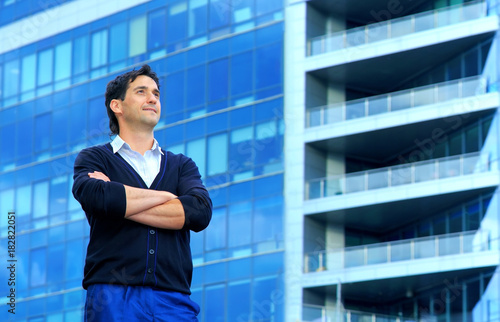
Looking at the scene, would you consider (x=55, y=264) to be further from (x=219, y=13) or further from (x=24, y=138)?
(x=219, y=13)

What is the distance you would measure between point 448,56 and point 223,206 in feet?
30.9

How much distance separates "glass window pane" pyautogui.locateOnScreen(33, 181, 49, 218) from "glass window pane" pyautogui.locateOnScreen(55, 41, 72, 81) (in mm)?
4441

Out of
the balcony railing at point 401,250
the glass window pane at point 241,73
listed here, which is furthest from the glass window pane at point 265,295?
the glass window pane at point 241,73

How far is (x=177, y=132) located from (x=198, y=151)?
161 cm

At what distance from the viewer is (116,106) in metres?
6.93

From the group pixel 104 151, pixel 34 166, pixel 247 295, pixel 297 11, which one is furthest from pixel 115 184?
pixel 34 166

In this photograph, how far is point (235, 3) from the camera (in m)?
42.8

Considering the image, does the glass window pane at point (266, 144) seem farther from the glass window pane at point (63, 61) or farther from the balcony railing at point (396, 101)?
the glass window pane at point (63, 61)

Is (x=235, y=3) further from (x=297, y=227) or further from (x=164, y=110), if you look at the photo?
(x=297, y=227)

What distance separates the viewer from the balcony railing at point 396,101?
129ft

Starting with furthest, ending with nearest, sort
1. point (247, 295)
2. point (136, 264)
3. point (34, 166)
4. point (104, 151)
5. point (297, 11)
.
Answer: point (34, 166)
point (297, 11)
point (247, 295)
point (104, 151)
point (136, 264)

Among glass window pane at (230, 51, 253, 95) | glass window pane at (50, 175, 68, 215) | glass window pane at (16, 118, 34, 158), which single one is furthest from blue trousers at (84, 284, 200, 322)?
glass window pane at (16, 118, 34, 158)

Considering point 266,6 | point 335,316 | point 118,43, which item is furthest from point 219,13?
point 335,316

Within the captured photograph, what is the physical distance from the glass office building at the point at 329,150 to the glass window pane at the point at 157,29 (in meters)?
0.08
